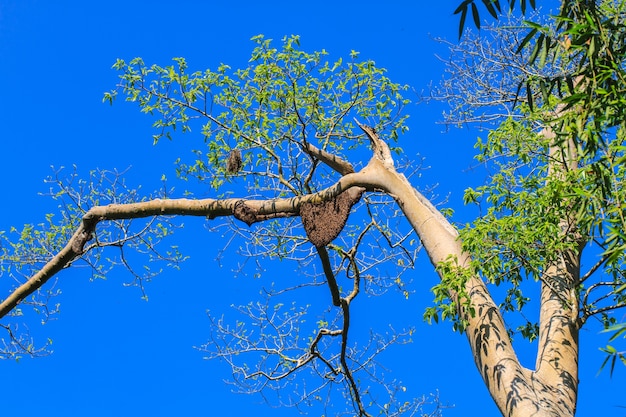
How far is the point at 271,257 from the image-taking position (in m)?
8.90

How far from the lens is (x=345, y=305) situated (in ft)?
25.4

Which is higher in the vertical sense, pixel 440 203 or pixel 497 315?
pixel 440 203

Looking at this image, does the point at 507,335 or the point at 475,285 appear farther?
the point at 475,285

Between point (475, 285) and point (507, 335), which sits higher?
point (475, 285)

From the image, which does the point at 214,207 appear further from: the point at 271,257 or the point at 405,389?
the point at 405,389

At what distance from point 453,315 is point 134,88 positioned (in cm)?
399

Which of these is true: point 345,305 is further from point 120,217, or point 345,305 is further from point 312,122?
point 120,217

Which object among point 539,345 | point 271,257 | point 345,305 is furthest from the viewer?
point 271,257

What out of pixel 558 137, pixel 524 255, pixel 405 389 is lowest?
pixel 558 137

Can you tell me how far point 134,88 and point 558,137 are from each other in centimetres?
469

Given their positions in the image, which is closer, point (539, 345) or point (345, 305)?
point (539, 345)

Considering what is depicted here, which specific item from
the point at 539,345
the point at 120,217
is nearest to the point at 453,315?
the point at 539,345

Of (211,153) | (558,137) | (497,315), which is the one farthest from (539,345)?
(211,153)

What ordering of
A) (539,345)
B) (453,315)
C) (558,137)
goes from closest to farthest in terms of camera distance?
(558,137) → (453,315) → (539,345)
